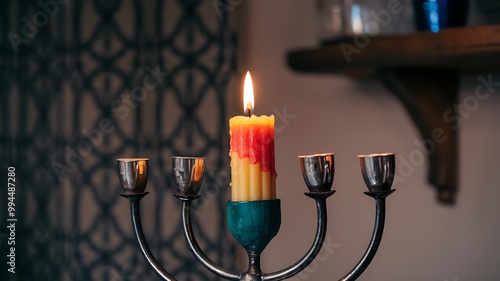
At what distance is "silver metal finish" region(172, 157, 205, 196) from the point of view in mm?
669

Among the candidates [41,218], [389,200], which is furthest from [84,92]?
[389,200]

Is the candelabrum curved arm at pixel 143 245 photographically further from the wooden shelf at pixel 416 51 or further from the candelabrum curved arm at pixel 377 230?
the wooden shelf at pixel 416 51

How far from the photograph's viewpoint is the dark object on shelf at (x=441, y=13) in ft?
3.14

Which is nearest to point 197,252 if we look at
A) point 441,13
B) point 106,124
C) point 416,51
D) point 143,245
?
point 143,245

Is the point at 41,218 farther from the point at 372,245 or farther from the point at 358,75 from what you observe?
the point at 372,245

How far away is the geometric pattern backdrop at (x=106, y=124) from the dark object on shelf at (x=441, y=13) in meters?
0.44

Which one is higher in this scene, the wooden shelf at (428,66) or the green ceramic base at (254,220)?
the wooden shelf at (428,66)

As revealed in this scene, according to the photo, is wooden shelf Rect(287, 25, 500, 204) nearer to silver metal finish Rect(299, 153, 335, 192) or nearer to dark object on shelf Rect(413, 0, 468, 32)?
dark object on shelf Rect(413, 0, 468, 32)

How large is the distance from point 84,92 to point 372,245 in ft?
2.47

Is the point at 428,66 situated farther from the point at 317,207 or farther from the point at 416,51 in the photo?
the point at 317,207

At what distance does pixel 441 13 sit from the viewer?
96 cm

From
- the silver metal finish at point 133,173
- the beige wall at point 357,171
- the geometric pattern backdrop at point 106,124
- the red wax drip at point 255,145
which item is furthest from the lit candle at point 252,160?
the geometric pattern backdrop at point 106,124

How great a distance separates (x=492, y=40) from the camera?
2.70ft

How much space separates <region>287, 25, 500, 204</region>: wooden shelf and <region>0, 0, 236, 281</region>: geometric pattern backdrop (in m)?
0.32
